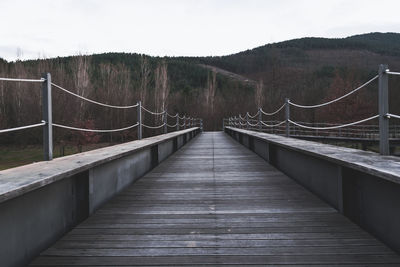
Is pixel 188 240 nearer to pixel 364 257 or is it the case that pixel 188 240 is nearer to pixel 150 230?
pixel 150 230

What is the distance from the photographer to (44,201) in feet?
6.56

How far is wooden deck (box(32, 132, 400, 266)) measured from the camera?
1.85m

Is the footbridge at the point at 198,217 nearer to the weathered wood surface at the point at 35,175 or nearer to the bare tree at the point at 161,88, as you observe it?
the weathered wood surface at the point at 35,175

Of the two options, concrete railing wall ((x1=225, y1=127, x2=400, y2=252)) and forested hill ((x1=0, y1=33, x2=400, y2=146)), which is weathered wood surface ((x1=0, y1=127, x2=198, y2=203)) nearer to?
concrete railing wall ((x1=225, y1=127, x2=400, y2=252))

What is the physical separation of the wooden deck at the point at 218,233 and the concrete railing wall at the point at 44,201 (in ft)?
0.32

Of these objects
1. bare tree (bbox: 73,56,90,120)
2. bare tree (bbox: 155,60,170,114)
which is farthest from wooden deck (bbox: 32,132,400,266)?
bare tree (bbox: 155,60,170,114)

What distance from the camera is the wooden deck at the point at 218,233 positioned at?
6.07 feet

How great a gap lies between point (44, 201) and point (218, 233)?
1186 mm

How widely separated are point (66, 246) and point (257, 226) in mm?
1361

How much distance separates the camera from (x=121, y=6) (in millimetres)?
14250

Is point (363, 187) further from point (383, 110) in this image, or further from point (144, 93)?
point (144, 93)

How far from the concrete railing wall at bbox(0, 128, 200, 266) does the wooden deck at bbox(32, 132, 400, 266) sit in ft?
0.32

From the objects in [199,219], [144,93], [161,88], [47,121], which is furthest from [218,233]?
[161,88]

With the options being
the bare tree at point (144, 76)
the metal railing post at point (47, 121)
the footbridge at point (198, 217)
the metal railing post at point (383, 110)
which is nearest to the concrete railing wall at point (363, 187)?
the footbridge at point (198, 217)
